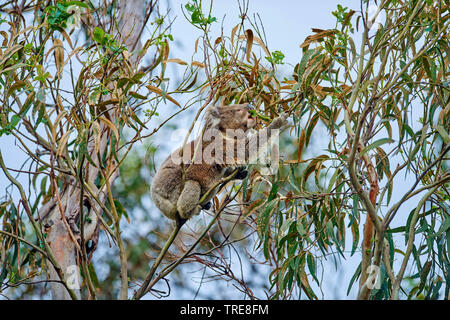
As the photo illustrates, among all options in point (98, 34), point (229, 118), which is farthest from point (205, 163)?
point (98, 34)

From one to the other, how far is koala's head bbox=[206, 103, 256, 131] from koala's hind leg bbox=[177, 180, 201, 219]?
0.41 meters

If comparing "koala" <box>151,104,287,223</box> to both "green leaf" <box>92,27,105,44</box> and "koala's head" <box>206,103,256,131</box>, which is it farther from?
"green leaf" <box>92,27,105,44</box>

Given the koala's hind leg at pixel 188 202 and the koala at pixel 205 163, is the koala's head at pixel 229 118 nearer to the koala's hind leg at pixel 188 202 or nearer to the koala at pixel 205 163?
the koala at pixel 205 163

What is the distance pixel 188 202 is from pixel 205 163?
33 centimetres

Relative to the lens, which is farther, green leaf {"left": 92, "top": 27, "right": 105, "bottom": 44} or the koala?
the koala

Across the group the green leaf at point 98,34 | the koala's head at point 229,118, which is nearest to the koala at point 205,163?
the koala's head at point 229,118

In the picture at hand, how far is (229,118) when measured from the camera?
3.14 meters

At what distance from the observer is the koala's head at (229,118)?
304 centimetres

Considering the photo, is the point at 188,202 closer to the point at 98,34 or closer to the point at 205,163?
the point at 205,163

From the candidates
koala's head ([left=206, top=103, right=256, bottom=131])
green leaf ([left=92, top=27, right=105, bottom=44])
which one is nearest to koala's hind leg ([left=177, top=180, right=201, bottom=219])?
koala's head ([left=206, top=103, right=256, bottom=131])

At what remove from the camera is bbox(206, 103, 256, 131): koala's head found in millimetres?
3043

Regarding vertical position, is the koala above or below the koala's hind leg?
above

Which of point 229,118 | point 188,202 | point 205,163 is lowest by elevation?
point 188,202
